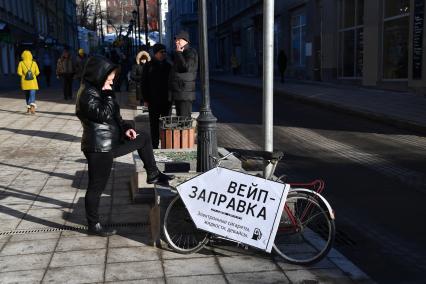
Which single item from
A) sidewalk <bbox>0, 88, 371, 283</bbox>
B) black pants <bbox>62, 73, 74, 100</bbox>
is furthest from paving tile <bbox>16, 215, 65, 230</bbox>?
black pants <bbox>62, 73, 74, 100</bbox>

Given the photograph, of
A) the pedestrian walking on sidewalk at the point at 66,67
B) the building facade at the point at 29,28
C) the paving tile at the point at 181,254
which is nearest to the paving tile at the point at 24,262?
the paving tile at the point at 181,254

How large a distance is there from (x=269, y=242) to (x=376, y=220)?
1861 millimetres

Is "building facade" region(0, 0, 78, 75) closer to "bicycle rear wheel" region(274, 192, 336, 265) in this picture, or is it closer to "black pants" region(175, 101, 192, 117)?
"black pants" region(175, 101, 192, 117)

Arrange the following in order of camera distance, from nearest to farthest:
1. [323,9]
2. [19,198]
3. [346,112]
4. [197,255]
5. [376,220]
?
[197,255] → [376,220] → [19,198] → [346,112] → [323,9]

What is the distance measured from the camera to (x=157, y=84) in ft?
28.8

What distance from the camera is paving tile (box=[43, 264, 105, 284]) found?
4.07m

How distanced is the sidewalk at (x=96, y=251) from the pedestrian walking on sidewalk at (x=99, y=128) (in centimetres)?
40

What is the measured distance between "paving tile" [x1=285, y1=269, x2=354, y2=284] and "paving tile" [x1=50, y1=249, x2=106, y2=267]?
5.24 ft

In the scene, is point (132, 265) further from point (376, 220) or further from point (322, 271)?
point (376, 220)

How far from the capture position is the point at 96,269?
4.27 meters

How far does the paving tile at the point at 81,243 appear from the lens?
15.8ft

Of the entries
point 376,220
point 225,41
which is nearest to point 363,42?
point 376,220

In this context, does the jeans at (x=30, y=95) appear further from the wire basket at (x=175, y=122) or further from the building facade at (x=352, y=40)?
the building facade at (x=352, y=40)

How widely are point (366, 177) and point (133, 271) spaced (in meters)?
4.44
